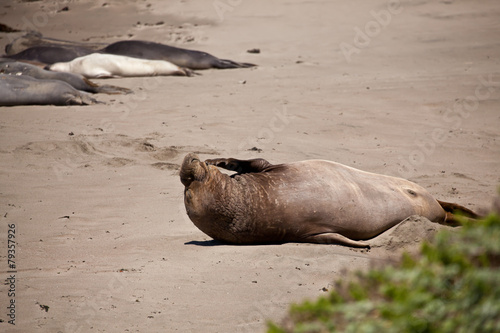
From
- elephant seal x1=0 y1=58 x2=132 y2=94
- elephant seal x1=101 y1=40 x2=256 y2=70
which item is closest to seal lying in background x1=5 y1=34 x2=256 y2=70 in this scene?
elephant seal x1=101 y1=40 x2=256 y2=70

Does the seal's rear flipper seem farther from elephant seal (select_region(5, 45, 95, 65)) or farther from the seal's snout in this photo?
the seal's snout

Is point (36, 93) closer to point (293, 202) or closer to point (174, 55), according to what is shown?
point (174, 55)

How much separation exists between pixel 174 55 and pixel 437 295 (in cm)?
1230

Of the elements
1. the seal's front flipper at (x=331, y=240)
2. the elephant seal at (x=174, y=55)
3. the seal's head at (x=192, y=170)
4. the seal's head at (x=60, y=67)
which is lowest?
the seal's front flipper at (x=331, y=240)

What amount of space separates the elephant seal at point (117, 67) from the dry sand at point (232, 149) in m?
0.57

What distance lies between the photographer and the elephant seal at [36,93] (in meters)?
9.05

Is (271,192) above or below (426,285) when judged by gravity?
below

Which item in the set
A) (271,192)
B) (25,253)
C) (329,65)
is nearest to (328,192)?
(271,192)

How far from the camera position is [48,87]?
9297 mm

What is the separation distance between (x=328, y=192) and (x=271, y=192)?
0.51 meters

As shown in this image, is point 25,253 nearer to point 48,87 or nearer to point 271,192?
point 271,192

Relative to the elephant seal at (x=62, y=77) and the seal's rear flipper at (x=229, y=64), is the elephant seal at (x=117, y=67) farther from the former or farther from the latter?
the elephant seal at (x=62, y=77)

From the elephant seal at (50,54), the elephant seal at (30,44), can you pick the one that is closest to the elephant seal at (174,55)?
the elephant seal at (50,54)

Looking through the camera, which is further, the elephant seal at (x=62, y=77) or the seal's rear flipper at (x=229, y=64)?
the seal's rear flipper at (x=229, y=64)
